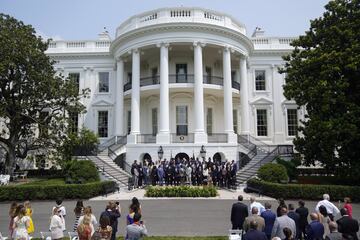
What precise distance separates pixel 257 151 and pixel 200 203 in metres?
11.7

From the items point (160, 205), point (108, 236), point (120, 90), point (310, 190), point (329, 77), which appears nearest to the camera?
point (108, 236)

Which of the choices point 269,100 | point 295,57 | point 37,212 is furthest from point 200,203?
point 269,100

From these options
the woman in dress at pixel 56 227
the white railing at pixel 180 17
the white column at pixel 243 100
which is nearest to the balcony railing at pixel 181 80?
the white column at pixel 243 100

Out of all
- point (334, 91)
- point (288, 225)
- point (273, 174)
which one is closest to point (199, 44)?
point (334, 91)

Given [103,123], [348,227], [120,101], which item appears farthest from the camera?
[103,123]

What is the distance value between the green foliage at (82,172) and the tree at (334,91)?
1337 centimetres

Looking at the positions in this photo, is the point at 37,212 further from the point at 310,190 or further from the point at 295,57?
the point at 295,57

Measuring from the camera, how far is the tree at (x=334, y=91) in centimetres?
1741

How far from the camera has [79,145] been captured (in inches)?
984

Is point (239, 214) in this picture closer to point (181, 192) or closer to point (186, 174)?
point (181, 192)

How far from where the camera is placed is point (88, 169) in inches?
818

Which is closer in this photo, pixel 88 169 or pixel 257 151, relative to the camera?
pixel 88 169

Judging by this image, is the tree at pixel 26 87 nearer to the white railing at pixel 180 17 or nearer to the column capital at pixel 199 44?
the white railing at pixel 180 17

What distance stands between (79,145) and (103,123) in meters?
7.79
